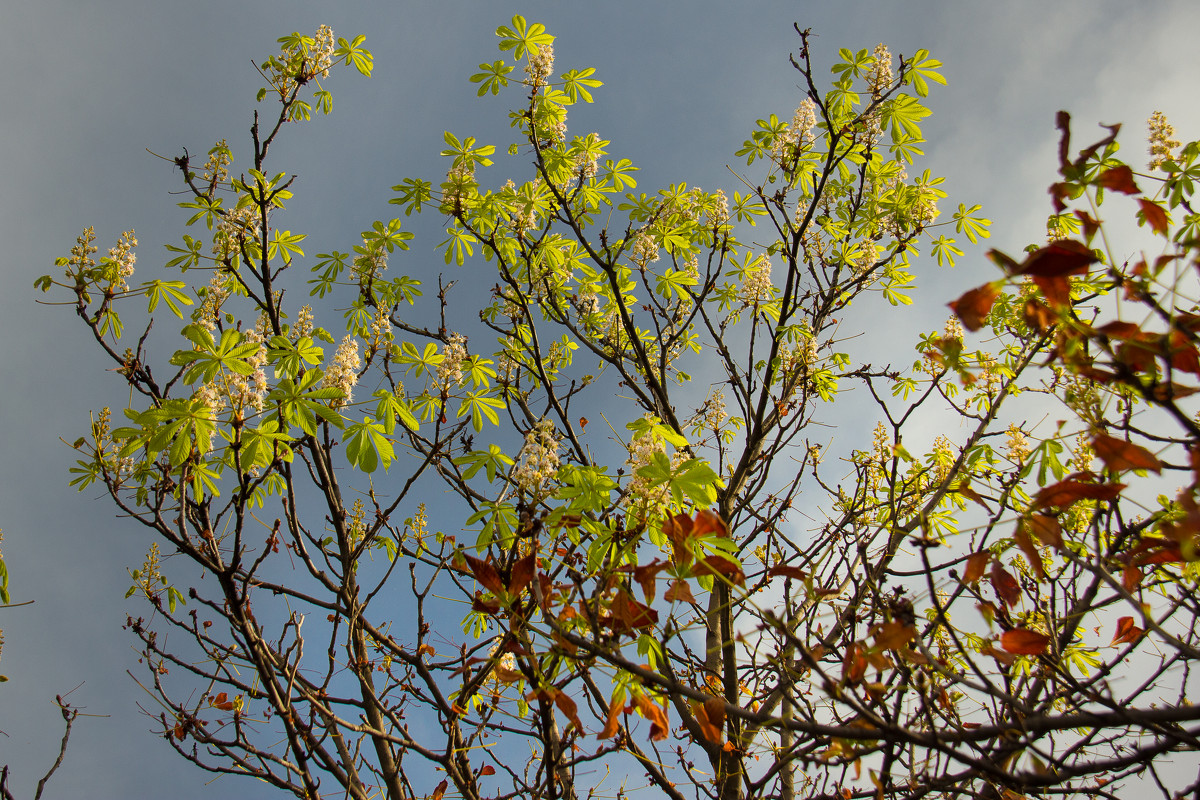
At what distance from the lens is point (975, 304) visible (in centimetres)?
109

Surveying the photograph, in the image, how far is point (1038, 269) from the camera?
104 centimetres

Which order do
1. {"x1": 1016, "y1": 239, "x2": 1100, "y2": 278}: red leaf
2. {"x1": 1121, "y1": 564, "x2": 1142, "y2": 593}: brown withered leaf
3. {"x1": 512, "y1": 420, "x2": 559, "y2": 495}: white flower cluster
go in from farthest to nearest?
{"x1": 512, "y1": 420, "x2": 559, "y2": 495}: white flower cluster, {"x1": 1121, "y1": 564, "x2": 1142, "y2": 593}: brown withered leaf, {"x1": 1016, "y1": 239, "x2": 1100, "y2": 278}: red leaf

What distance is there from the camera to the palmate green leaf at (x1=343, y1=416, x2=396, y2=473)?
2.58 meters

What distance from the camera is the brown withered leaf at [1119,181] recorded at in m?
1.19

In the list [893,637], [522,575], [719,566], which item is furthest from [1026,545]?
[522,575]

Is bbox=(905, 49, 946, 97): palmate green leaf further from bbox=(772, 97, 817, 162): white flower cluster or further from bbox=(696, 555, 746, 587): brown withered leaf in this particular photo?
bbox=(696, 555, 746, 587): brown withered leaf

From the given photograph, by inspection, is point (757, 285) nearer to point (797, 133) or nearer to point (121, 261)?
point (797, 133)

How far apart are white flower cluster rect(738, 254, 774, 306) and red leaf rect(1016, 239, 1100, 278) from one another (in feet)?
12.9

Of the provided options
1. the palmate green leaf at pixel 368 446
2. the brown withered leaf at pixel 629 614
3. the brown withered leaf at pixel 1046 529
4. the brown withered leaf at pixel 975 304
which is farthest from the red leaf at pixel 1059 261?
the palmate green leaf at pixel 368 446

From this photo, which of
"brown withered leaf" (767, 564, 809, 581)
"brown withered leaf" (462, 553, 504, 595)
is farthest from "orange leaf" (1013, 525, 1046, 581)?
"brown withered leaf" (462, 553, 504, 595)

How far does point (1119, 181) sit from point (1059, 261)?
1.11 feet

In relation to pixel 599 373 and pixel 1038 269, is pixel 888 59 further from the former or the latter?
pixel 1038 269

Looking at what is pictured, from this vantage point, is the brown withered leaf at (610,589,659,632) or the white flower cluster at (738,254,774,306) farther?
the white flower cluster at (738,254,774,306)

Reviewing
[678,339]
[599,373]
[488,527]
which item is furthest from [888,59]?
[488,527]
